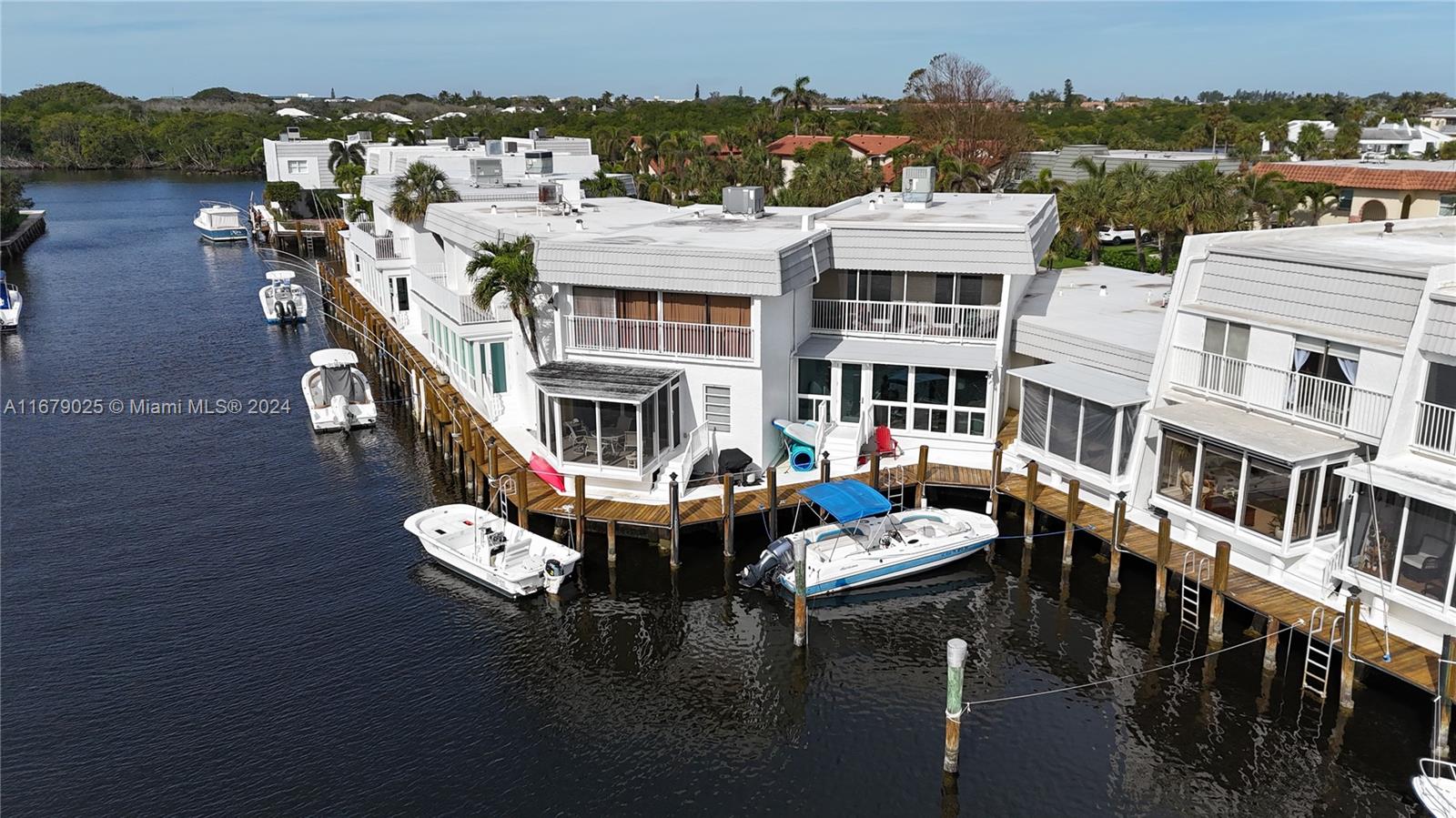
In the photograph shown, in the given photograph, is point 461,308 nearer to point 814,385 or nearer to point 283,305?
point 814,385

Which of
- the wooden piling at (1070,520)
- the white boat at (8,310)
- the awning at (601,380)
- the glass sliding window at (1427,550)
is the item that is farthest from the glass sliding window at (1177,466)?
the white boat at (8,310)

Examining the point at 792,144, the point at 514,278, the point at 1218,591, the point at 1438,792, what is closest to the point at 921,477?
the point at 1218,591

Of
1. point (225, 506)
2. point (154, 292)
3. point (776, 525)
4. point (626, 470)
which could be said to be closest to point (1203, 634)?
point (776, 525)

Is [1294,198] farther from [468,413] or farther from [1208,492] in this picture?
[468,413]

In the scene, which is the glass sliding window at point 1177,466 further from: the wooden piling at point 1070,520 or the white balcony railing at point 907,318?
the white balcony railing at point 907,318

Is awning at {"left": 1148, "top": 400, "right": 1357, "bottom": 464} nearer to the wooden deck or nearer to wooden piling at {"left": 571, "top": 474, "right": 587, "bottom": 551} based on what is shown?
the wooden deck

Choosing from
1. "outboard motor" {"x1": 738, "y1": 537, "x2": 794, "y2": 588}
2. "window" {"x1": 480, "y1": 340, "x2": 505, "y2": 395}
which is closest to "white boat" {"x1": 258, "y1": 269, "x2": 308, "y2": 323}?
"window" {"x1": 480, "y1": 340, "x2": 505, "y2": 395}
